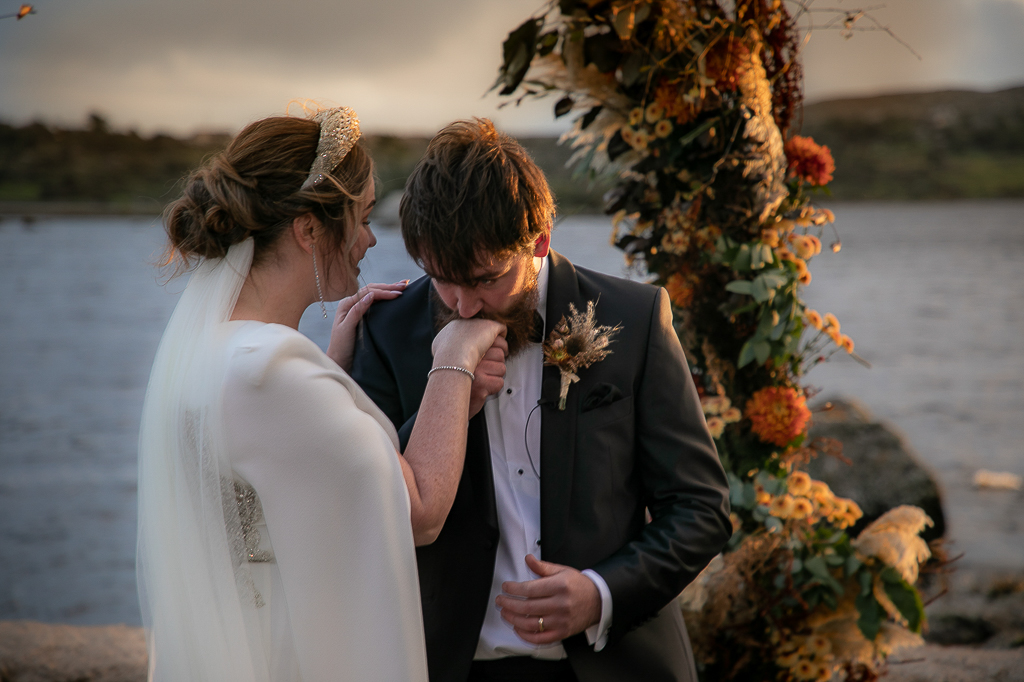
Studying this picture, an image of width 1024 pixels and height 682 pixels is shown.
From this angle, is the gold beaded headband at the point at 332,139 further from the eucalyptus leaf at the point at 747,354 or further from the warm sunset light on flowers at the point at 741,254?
the eucalyptus leaf at the point at 747,354

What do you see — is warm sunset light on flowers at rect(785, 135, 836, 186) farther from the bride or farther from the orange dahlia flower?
the bride

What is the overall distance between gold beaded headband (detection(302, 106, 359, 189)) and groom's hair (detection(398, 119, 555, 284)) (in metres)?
0.17

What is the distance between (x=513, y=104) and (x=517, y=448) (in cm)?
133

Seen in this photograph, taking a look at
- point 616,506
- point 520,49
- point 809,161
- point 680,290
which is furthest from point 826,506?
point 520,49

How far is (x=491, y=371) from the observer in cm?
166

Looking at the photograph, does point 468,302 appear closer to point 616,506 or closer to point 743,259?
point 616,506

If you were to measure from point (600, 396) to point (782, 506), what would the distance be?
4.49 feet

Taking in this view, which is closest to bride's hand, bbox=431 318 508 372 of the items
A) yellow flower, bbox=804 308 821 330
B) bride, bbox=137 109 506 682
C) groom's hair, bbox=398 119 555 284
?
bride, bbox=137 109 506 682

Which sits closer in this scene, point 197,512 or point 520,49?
point 197,512

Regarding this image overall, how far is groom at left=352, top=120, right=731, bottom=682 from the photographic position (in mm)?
1600

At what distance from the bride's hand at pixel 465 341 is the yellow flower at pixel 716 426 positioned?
1.22 metres

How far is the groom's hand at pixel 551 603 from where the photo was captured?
5.00ft

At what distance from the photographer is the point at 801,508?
269 centimetres

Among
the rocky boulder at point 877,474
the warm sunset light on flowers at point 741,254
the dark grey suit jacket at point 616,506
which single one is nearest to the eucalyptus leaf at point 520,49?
the warm sunset light on flowers at point 741,254
